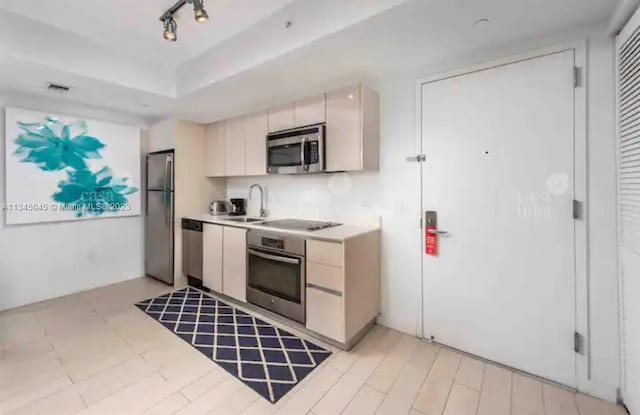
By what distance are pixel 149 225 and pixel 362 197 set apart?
3.07m

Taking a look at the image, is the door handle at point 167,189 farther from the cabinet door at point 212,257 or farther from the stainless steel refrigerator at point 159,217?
the cabinet door at point 212,257

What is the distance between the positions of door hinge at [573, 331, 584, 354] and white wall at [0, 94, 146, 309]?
4778 mm

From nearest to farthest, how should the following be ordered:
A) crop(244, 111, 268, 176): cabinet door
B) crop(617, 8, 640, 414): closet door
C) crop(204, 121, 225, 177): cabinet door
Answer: crop(617, 8, 640, 414): closet door
crop(244, 111, 268, 176): cabinet door
crop(204, 121, 225, 177): cabinet door

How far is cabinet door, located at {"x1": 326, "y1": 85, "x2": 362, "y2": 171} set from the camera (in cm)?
243

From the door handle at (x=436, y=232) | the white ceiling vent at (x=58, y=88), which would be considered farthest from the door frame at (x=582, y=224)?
the white ceiling vent at (x=58, y=88)

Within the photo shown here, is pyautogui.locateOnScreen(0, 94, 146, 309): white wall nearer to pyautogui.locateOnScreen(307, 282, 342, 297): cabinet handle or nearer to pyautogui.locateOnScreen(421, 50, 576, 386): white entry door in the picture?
pyautogui.locateOnScreen(307, 282, 342, 297): cabinet handle

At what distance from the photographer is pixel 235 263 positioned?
120 inches

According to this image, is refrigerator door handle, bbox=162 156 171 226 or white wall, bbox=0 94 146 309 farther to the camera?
refrigerator door handle, bbox=162 156 171 226

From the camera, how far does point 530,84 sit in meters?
1.92

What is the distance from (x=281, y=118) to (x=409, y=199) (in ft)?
5.06

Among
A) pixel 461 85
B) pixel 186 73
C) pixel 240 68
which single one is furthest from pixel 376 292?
pixel 186 73

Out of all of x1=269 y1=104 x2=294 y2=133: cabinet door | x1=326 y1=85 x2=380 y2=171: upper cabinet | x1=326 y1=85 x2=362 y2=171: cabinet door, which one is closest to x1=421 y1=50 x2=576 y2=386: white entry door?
x1=326 y1=85 x2=380 y2=171: upper cabinet

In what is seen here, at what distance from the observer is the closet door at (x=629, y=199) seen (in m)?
1.47

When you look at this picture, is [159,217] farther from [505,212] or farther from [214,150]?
[505,212]
